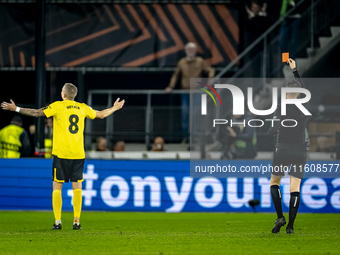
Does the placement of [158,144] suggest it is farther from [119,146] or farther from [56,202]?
[56,202]

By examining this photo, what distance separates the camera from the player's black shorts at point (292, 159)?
707 centimetres

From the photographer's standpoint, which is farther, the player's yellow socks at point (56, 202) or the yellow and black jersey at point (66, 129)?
the player's yellow socks at point (56, 202)

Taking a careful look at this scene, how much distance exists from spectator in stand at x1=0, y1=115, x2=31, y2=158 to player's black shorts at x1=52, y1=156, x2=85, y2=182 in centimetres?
456

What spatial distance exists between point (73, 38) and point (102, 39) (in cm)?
74

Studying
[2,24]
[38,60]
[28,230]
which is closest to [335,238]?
[28,230]

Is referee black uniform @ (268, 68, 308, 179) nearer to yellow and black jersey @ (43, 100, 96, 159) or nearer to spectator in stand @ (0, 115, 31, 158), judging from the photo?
yellow and black jersey @ (43, 100, 96, 159)

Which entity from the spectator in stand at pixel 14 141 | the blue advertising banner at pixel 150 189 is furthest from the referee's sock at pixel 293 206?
the spectator in stand at pixel 14 141

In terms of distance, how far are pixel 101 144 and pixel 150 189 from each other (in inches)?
61.3

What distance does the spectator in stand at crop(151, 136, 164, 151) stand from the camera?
12.0 metres

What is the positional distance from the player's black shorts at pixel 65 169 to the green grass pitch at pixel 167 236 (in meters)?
0.72

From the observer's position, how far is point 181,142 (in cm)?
1193

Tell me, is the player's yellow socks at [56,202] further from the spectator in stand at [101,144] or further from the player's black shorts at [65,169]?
the spectator in stand at [101,144]

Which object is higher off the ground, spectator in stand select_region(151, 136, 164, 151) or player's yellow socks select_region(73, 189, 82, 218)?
spectator in stand select_region(151, 136, 164, 151)

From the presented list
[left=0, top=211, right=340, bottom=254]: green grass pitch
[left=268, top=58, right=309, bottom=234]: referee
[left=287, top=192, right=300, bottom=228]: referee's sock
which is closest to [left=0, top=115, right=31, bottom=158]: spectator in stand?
[left=0, top=211, right=340, bottom=254]: green grass pitch
